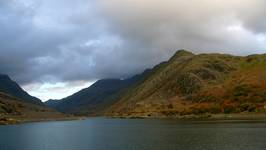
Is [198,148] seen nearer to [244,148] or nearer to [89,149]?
[244,148]

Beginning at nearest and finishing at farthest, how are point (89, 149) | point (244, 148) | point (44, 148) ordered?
point (244, 148) → point (89, 149) → point (44, 148)

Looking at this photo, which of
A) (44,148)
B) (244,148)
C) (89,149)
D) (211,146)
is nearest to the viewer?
(244,148)

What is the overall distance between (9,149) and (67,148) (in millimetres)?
19386

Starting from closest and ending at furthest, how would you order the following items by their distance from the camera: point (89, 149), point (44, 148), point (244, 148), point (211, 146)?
point (244, 148), point (211, 146), point (89, 149), point (44, 148)

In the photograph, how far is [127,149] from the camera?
11325cm

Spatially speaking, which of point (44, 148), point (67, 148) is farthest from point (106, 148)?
point (44, 148)

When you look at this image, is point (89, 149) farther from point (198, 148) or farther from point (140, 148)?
point (198, 148)

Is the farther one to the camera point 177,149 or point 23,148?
point 23,148

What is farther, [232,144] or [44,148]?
[44,148]

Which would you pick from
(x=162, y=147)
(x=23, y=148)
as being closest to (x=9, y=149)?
(x=23, y=148)

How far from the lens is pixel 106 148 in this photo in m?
120

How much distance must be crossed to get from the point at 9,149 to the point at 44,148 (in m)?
11.1

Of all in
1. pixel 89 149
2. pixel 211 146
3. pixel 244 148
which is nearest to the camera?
pixel 244 148

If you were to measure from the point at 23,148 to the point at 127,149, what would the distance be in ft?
126
